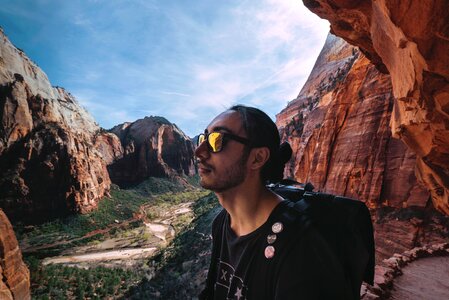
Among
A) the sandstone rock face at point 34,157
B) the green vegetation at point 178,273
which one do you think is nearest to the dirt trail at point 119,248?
the green vegetation at point 178,273

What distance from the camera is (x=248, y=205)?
6.44ft

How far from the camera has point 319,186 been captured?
2023cm

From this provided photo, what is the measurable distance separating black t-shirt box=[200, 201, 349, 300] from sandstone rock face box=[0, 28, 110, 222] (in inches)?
2024

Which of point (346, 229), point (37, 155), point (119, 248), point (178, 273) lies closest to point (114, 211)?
point (119, 248)

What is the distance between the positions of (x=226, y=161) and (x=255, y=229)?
0.61m

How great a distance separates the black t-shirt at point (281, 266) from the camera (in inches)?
48.2

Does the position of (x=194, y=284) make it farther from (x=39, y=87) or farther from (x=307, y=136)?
(x=39, y=87)

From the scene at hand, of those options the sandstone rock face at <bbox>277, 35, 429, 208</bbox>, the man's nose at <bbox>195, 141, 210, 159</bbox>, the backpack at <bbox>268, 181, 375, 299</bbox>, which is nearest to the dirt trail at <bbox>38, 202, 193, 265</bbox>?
the sandstone rock face at <bbox>277, 35, 429, 208</bbox>

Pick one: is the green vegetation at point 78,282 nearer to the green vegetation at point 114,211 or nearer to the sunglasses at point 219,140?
the green vegetation at point 114,211

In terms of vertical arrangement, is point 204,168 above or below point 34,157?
below

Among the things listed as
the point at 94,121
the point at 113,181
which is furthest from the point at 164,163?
the point at 94,121

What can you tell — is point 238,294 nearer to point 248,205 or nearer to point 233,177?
point 248,205

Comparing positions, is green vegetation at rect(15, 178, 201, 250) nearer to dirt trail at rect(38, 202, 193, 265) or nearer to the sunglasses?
dirt trail at rect(38, 202, 193, 265)

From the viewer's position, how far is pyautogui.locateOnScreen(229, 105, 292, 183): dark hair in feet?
6.82
